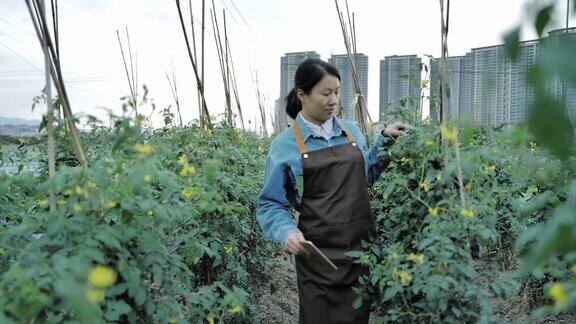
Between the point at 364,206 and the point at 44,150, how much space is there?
2366mm

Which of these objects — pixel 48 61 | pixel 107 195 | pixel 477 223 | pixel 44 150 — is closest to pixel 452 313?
pixel 477 223

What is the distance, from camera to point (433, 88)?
2.17m

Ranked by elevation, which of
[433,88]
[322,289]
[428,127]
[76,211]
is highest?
[433,88]

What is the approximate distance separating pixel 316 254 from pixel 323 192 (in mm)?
280

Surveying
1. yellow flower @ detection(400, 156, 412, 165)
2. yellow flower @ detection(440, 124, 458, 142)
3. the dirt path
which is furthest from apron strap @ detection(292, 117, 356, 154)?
the dirt path

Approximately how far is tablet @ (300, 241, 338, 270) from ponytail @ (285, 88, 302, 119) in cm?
65

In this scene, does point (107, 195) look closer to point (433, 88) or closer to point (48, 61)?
point (48, 61)

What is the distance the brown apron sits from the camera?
2.07 m

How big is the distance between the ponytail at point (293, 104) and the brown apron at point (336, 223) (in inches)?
11.1

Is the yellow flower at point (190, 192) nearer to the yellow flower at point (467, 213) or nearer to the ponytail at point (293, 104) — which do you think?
the yellow flower at point (467, 213)

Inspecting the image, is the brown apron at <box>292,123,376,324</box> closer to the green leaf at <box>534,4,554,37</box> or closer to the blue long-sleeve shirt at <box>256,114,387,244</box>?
the blue long-sleeve shirt at <box>256,114,387,244</box>

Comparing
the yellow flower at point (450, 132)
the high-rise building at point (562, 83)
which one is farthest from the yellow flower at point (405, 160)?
the high-rise building at point (562, 83)

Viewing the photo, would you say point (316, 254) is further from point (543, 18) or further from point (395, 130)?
point (543, 18)

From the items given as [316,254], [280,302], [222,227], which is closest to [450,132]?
[316,254]
